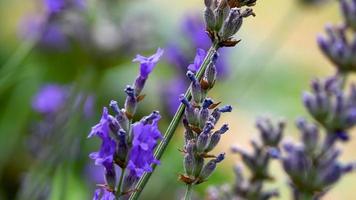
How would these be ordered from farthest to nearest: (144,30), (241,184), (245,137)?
(245,137) < (144,30) < (241,184)

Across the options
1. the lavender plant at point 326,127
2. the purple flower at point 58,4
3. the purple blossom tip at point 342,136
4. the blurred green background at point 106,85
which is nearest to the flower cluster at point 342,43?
the lavender plant at point 326,127

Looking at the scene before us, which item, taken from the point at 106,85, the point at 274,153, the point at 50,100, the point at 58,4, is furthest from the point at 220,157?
the point at 106,85

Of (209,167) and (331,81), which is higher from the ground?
(331,81)

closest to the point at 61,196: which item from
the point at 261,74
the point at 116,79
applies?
the point at 116,79

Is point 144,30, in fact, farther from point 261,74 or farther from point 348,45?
point 261,74

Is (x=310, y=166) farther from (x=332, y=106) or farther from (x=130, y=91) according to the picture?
(x=130, y=91)

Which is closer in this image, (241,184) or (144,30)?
(241,184)
